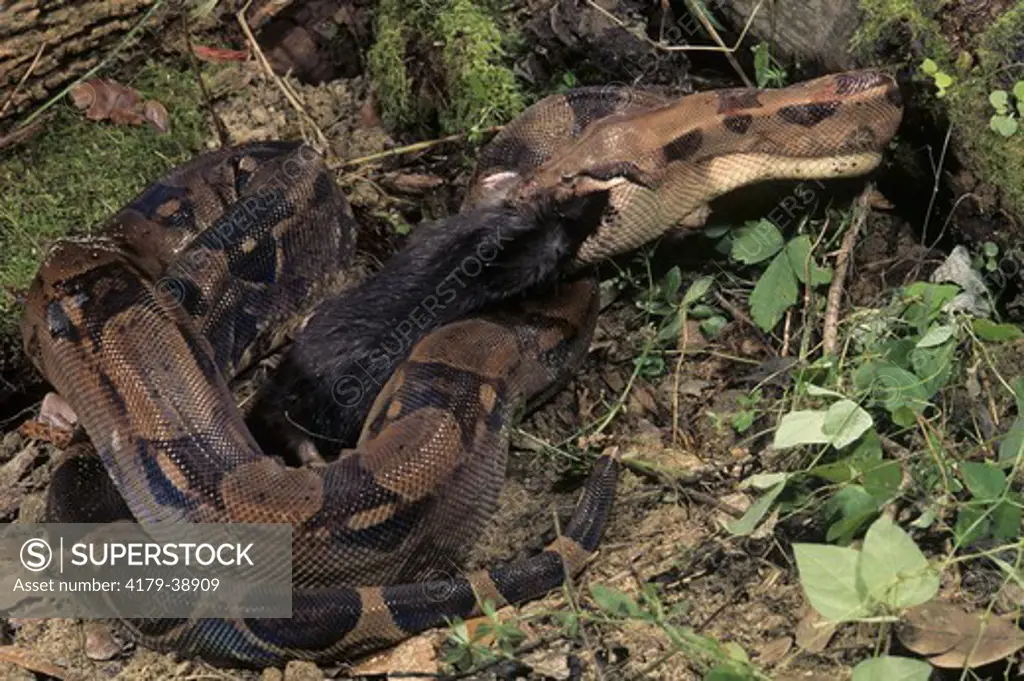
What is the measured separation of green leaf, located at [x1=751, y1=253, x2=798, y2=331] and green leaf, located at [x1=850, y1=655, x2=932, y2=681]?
2.18 m

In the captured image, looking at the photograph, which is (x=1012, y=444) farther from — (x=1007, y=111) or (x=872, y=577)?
(x=1007, y=111)

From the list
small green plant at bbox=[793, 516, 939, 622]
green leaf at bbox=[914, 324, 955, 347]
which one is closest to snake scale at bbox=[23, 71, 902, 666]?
green leaf at bbox=[914, 324, 955, 347]

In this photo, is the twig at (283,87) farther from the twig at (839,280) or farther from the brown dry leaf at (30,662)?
the brown dry leaf at (30,662)

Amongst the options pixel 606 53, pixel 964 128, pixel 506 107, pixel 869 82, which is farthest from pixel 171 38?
pixel 964 128

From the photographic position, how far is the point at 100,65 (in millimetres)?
6105

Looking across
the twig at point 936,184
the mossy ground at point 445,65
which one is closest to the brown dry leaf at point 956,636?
A: the twig at point 936,184

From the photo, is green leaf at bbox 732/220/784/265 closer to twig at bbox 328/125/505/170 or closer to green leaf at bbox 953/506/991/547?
twig at bbox 328/125/505/170

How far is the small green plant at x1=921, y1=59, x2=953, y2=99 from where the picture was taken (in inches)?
186

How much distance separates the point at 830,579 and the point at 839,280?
2.20m

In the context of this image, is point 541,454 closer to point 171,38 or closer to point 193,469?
Result: point 193,469

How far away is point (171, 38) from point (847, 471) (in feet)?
15.3

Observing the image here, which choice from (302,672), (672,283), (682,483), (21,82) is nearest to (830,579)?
(682,483)

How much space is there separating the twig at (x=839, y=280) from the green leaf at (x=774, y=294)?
170mm

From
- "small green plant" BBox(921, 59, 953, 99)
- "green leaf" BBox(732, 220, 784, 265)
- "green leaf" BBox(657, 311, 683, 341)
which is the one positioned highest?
"small green plant" BBox(921, 59, 953, 99)
